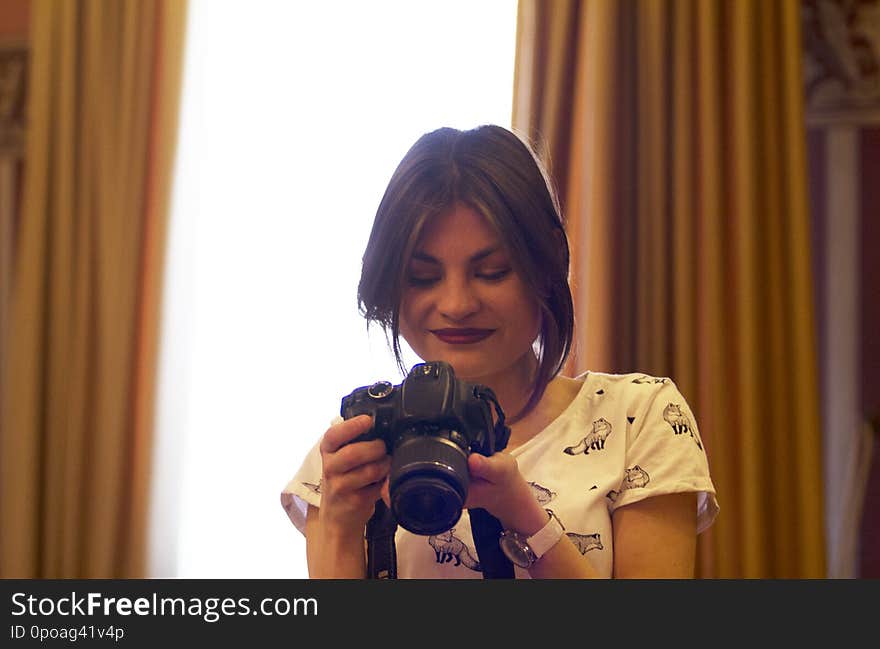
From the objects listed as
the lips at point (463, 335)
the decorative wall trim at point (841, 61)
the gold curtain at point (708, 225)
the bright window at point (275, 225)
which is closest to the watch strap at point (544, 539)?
the lips at point (463, 335)

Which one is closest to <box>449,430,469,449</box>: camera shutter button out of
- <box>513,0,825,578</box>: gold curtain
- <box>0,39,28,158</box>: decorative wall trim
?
<box>513,0,825,578</box>: gold curtain

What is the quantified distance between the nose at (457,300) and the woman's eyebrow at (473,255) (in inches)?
1.0

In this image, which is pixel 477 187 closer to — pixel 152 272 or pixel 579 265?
pixel 579 265

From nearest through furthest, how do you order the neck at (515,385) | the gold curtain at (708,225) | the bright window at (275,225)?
the neck at (515,385) → the gold curtain at (708,225) → the bright window at (275,225)

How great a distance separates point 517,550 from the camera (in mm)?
823

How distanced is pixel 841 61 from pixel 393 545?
4.93ft

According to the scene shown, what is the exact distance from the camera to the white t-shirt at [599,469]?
915 millimetres

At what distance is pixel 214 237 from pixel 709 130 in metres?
1.11

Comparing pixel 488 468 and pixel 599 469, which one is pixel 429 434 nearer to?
pixel 488 468

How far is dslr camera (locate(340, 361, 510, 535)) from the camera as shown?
2.37 feet

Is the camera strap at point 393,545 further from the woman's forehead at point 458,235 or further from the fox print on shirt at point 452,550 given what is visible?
the woman's forehead at point 458,235

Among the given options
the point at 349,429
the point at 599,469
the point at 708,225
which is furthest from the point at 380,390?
the point at 708,225

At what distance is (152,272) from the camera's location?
213 cm
